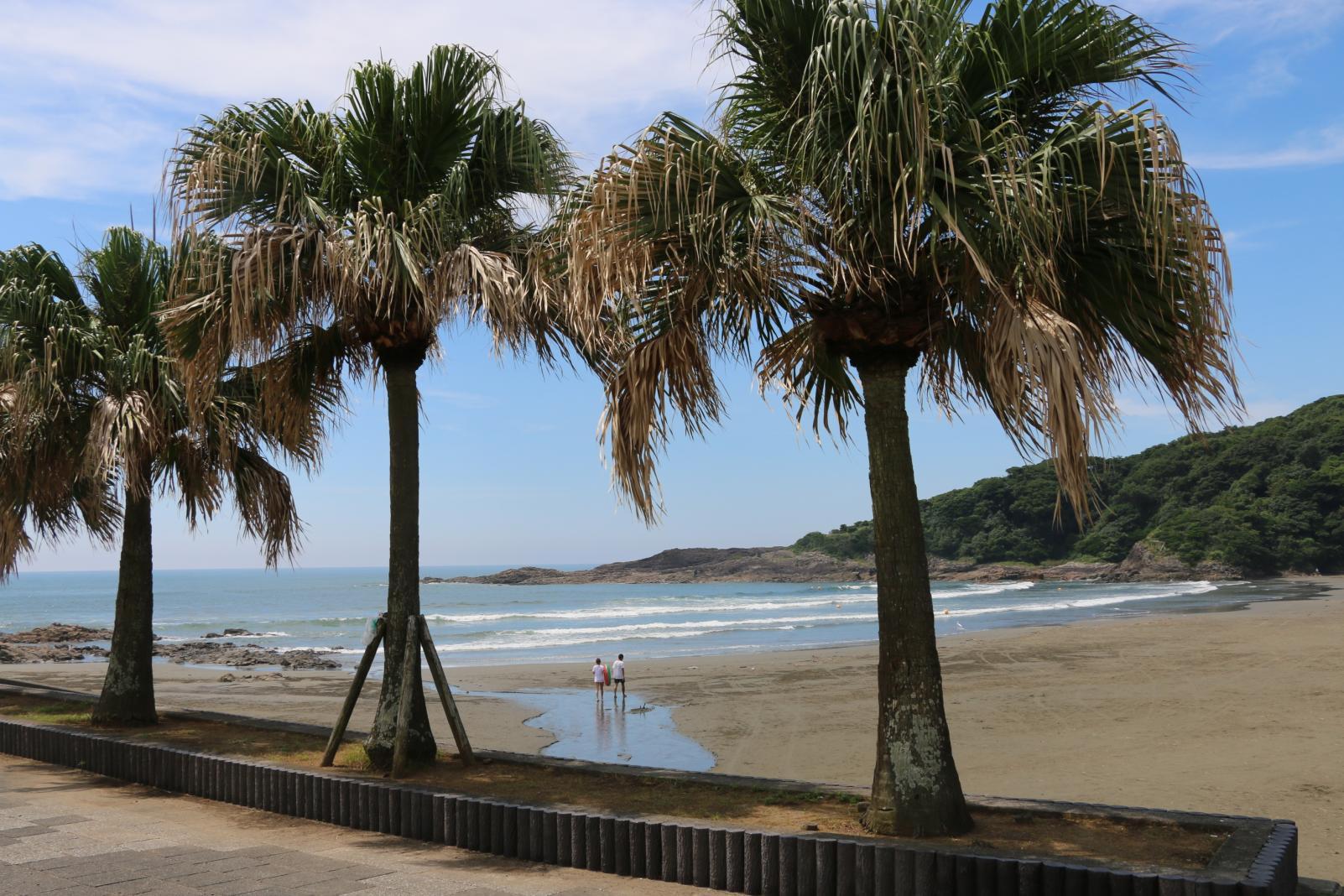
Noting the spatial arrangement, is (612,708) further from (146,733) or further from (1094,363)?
(1094,363)

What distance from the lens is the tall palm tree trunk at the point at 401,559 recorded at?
8664 mm

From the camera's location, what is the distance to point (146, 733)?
1109cm

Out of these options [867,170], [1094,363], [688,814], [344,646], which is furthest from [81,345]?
[344,646]

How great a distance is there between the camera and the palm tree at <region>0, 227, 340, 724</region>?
10883 mm

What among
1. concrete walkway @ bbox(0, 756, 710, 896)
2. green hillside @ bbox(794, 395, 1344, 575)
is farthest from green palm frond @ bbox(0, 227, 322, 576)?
green hillside @ bbox(794, 395, 1344, 575)

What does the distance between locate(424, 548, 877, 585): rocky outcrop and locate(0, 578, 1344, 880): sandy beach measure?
98.0m

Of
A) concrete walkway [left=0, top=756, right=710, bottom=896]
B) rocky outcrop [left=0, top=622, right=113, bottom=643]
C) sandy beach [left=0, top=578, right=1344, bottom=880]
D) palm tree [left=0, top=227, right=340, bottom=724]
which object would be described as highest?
palm tree [left=0, top=227, right=340, bottom=724]

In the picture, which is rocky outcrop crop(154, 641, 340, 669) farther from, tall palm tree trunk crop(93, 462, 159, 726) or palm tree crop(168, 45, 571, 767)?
palm tree crop(168, 45, 571, 767)

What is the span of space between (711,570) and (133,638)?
134751 mm

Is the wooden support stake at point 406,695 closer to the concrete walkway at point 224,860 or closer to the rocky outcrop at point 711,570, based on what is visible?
the concrete walkway at point 224,860

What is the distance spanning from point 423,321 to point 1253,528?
87.2 m

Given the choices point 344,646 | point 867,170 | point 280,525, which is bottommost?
point 344,646

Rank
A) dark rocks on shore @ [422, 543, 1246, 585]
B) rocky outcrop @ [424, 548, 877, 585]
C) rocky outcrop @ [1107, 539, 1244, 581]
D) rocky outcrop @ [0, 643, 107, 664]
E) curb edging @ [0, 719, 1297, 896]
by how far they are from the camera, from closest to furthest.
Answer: curb edging @ [0, 719, 1297, 896] < rocky outcrop @ [0, 643, 107, 664] < rocky outcrop @ [1107, 539, 1244, 581] < dark rocks on shore @ [422, 543, 1246, 585] < rocky outcrop @ [424, 548, 877, 585]

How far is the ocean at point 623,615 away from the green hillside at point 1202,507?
8.30m
